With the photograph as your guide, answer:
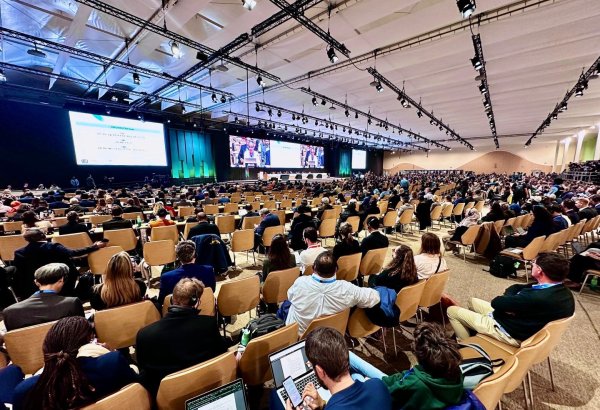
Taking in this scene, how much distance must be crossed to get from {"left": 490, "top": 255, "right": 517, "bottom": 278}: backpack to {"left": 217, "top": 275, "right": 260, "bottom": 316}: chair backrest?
440 centimetres

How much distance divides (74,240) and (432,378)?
5.31 meters

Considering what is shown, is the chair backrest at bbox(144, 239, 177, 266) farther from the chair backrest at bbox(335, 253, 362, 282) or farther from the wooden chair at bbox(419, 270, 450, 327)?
the wooden chair at bbox(419, 270, 450, 327)

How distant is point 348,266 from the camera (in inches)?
135

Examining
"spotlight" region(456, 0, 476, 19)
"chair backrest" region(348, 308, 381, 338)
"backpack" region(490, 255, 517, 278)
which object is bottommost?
"backpack" region(490, 255, 517, 278)

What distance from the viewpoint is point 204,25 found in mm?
6801

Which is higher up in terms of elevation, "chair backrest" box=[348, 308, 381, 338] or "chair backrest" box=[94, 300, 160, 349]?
"chair backrest" box=[94, 300, 160, 349]

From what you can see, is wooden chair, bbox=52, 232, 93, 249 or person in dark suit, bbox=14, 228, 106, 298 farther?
A: wooden chair, bbox=52, 232, 93, 249

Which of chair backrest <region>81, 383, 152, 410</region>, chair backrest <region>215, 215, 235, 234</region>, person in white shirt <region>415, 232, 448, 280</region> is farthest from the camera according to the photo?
chair backrest <region>215, 215, 235, 234</region>

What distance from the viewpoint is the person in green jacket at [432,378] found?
1.09 metres

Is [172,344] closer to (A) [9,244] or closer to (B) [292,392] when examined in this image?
(B) [292,392]

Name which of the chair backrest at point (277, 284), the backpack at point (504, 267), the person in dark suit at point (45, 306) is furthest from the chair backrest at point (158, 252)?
the backpack at point (504, 267)

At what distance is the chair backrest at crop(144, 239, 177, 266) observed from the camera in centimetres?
413

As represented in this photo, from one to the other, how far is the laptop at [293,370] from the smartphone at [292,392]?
2 cm

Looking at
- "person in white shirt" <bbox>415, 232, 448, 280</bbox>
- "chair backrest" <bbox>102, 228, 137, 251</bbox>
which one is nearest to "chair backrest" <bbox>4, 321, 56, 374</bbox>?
"chair backrest" <bbox>102, 228, 137, 251</bbox>
